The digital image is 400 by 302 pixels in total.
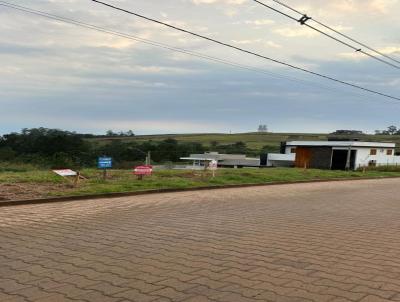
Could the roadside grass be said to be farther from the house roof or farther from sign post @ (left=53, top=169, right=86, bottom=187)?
the house roof

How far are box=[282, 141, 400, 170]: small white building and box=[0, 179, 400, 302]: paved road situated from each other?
47.6 metres

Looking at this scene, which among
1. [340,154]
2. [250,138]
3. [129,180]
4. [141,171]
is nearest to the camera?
[129,180]

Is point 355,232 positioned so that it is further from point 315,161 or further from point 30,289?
point 315,161

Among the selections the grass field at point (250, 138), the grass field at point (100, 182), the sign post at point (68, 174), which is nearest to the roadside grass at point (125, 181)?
the grass field at point (100, 182)

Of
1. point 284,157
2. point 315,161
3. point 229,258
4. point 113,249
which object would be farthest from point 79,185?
point 284,157

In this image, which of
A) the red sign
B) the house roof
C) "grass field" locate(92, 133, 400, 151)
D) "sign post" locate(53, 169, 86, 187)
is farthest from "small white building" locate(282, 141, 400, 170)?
"sign post" locate(53, 169, 86, 187)

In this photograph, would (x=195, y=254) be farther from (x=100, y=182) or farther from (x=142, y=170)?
(x=142, y=170)

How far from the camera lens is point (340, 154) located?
2416 inches

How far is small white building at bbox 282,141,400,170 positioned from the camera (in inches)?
2330

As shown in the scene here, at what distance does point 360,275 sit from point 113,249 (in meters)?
3.33

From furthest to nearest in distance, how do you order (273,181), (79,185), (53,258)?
1. (273,181)
2. (79,185)
3. (53,258)

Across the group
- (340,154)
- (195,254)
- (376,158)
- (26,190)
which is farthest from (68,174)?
(376,158)

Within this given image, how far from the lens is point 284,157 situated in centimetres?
6950

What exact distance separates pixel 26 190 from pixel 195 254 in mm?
8220
